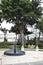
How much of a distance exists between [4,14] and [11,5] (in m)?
1.25

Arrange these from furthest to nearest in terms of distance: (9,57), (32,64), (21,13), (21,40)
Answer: (21,40) < (21,13) < (9,57) < (32,64)

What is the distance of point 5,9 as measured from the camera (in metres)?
24.7

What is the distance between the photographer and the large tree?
24.2 metres

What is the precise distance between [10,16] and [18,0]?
2.01 metres

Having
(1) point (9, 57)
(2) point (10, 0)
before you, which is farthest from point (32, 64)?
(2) point (10, 0)

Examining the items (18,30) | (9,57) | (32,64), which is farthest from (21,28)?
(32,64)

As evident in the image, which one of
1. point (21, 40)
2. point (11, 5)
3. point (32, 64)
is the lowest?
point (32, 64)

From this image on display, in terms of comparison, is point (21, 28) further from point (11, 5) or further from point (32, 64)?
point (32, 64)

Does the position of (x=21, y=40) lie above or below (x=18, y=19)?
below

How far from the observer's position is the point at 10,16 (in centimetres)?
2470

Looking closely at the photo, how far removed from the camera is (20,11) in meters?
24.3

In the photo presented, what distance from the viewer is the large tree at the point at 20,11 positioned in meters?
24.2

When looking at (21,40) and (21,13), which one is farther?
(21,40)

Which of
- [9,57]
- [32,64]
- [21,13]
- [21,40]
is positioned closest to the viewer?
[32,64]
